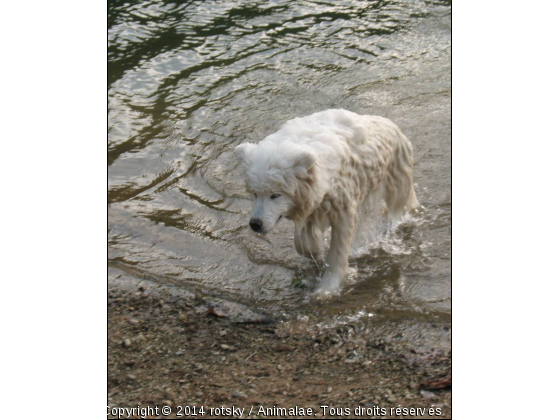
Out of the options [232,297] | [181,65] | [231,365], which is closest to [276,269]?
[232,297]

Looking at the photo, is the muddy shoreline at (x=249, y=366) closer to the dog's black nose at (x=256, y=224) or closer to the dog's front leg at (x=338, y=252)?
the dog's front leg at (x=338, y=252)

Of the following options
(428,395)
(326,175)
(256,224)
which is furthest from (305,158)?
(428,395)

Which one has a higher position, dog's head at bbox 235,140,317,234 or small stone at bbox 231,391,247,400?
dog's head at bbox 235,140,317,234

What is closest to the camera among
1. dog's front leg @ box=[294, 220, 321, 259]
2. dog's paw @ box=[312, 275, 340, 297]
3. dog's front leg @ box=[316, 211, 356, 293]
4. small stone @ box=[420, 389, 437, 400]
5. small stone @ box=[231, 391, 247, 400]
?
small stone @ box=[420, 389, 437, 400]

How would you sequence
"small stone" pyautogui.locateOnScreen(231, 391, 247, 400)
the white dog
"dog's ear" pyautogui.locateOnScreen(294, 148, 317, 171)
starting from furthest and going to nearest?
1. the white dog
2. "dog's ear" pyautogui.locateOnScreen(294, 148, 317, 171)
3. "small stone" pyautogui.locateOnScreen(231, 391, 247, 400)

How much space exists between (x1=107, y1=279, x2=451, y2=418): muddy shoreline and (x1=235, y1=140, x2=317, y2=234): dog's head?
44.9 inches

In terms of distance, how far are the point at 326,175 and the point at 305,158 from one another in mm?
527

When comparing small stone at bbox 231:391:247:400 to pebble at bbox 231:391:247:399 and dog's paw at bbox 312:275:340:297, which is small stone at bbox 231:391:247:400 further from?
dog's paw at bbox 312:275:340:297

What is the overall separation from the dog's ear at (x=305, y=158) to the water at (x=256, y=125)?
167 centimetres

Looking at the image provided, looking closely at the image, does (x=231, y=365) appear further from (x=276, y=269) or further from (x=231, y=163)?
(x=231, y=163)

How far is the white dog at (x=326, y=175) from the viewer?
17.8 ft

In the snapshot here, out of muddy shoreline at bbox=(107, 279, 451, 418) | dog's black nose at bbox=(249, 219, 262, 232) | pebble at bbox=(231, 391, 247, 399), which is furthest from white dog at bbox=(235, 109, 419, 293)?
pebble at bbox=(231, 391, 247, 399)

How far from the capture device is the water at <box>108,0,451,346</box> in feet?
22.2

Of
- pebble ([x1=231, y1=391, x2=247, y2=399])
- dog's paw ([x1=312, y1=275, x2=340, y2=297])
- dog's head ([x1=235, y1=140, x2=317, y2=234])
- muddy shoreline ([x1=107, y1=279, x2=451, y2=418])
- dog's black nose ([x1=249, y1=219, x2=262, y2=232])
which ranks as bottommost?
dog's paw ([x1=312, y1=275, x2=340, y2=297])
